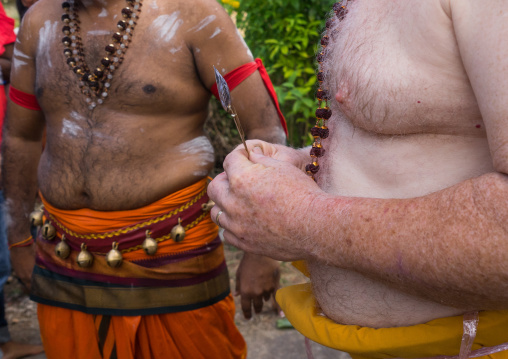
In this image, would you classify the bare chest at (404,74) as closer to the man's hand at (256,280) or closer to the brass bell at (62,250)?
the man's hand at (256,280)

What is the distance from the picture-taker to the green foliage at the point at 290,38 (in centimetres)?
409

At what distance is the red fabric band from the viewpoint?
7.22 feet

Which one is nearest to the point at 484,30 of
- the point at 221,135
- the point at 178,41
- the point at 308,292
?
the point at 308,292

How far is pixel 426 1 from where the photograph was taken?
843 millimetres

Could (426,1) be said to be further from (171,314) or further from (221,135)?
(221,135)

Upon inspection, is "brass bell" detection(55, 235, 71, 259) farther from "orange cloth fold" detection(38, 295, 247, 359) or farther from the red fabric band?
the red fabric band

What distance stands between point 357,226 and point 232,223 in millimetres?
294

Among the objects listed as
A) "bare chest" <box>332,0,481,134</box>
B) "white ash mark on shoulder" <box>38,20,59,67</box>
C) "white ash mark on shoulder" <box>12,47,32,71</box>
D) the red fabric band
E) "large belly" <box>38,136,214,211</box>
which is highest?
"bare chest" <box>332,0,481,134</box>

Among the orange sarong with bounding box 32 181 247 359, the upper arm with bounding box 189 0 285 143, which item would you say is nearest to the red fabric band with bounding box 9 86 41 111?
the orange sarong with bounding box 32 181 247 359

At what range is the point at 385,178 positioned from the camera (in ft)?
3.37

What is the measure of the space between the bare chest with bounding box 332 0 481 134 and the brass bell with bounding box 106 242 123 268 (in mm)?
1322

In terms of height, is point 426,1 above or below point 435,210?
above

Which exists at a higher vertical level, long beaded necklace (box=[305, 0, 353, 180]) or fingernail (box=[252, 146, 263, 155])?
long beaded necklace (box=[305, 0, 353, 180])

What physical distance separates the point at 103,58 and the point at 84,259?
88 cm
